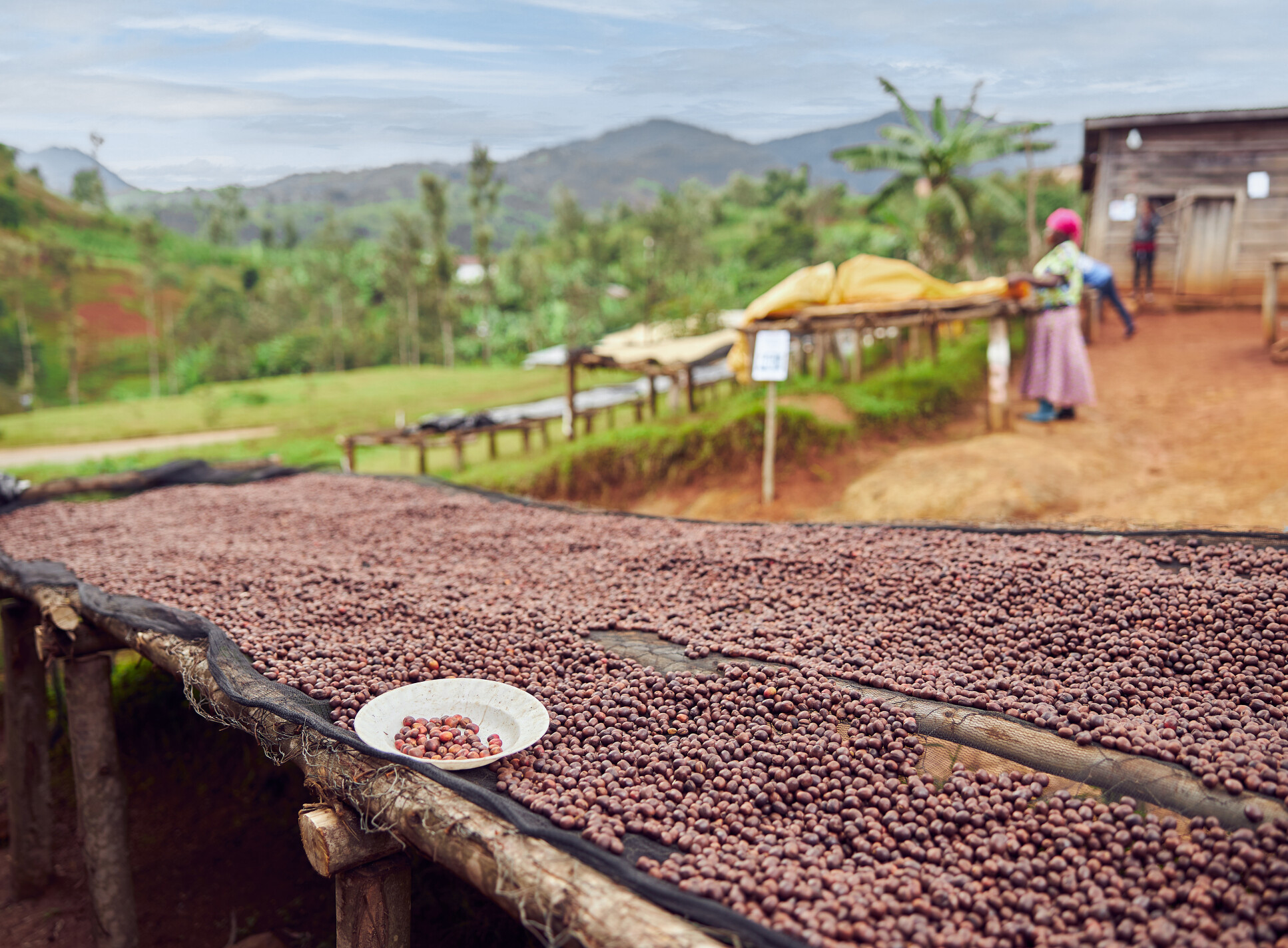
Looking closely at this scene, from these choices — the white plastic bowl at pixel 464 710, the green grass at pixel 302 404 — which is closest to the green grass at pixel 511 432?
the green grass at pixel 302 404

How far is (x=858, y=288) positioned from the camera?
7.37 m

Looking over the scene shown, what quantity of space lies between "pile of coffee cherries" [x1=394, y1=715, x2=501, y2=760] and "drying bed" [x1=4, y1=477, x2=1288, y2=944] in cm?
10

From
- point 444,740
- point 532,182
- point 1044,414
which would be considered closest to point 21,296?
point 1044,414

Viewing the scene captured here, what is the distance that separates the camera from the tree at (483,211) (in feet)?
77.8

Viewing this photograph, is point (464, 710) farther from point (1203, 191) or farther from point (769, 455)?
point (1203, 191)

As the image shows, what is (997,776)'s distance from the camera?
1.88m

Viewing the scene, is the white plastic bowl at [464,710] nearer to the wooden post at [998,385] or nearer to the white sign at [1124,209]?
the wooden post at [998,385]

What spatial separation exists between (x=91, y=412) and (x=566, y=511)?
12.7 m

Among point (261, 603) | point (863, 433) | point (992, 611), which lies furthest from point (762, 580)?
point (863, 433)

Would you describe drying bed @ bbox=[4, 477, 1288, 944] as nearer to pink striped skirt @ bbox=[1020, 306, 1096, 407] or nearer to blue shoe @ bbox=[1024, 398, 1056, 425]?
pink striped skirt @ bbox=[1020, 306, 1096, 407]

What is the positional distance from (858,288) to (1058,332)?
1696mm

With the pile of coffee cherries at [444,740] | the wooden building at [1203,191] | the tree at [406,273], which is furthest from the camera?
the tree at [406,273]

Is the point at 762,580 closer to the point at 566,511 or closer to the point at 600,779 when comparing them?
the point at 600,779

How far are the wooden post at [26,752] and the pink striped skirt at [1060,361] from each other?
24.4 ft
